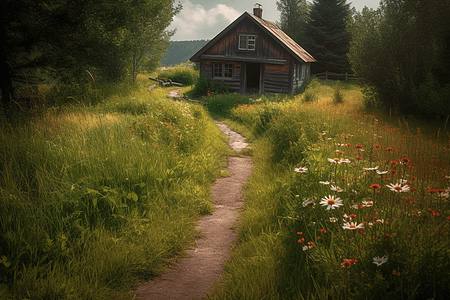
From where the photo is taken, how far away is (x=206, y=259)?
3949 mm

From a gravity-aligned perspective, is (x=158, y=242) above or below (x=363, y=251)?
below

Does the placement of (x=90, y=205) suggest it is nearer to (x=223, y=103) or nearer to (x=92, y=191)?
(x=92, y=191)

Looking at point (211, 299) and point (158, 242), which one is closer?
point (211, 299)

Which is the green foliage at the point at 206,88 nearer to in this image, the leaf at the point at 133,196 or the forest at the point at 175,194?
the forest at the point at 175,194

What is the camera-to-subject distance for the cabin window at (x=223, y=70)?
24.0 m

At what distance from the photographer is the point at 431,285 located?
2277mm

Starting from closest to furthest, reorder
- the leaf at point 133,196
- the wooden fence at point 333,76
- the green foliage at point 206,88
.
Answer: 1. the leaf at point 133,196
2. the green foliage at point 206,88
3. the wooden fence at point 333,76

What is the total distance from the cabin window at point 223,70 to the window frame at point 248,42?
5.73 ft

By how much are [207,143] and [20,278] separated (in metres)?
6.10

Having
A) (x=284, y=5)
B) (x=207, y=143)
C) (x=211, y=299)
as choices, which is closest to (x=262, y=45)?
(x=207, y=143)

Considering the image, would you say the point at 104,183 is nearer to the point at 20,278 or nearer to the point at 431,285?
the point at 20,278

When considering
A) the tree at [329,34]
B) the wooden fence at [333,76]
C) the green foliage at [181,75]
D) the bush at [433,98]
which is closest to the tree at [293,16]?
the tree at [329,34]

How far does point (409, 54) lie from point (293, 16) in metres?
33.2

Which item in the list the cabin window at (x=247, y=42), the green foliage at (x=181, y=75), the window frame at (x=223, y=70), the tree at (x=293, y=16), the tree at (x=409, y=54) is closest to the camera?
the tree at (x=409, y=54)
